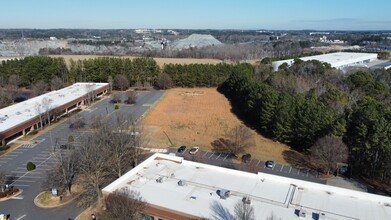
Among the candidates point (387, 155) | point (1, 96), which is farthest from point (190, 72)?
point (387, 155)

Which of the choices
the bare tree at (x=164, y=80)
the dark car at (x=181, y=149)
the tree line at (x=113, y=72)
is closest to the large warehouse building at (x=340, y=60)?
the tree line at (x=113, y=72)

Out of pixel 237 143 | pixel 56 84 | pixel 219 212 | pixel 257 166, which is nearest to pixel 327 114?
pixel 257 166

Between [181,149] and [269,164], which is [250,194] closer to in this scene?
[269,164]

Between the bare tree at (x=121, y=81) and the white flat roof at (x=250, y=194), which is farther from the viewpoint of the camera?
the bare tree at (x=121, y=81)

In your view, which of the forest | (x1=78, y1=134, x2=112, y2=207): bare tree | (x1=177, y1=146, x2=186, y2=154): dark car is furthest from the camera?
(x1=177, y1=146, x2=186, y2=154): dark car

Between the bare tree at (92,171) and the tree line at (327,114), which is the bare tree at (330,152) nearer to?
the tree line at (327,114)

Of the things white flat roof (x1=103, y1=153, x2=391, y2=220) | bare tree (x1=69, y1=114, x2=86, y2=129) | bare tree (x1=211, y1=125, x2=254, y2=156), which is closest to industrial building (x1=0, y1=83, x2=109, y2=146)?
bare tree (x1=69, y1=114, x2=86, y2=129)

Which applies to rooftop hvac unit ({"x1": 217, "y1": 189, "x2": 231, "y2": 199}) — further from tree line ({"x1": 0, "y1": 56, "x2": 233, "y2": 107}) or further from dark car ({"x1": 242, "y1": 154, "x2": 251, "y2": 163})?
tree line ({"x1": 0, "y1": 56, "x2": 233, "y2": 107})
